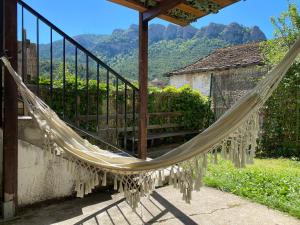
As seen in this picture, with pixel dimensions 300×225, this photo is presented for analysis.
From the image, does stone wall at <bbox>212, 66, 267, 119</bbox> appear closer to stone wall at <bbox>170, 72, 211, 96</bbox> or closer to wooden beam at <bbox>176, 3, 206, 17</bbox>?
stone wall at <bbox>170, 72, 211, 96</bbox>

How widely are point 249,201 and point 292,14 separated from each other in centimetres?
540

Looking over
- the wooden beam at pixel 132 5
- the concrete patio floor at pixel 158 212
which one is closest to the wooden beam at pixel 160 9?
the wooden beam at pixel 132 5

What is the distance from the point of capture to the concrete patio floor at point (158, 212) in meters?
2.46

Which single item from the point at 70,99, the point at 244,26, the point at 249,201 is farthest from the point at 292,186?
the point at 244,26

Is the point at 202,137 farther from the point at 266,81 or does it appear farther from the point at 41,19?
the point at 41,19

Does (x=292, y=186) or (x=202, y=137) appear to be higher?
(x=202, y=137)

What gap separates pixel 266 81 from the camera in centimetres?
143

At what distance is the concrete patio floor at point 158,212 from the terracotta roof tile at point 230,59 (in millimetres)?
7577

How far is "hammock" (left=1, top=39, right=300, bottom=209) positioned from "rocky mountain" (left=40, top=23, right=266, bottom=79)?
21355 millimetres

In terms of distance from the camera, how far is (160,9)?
3.02 m

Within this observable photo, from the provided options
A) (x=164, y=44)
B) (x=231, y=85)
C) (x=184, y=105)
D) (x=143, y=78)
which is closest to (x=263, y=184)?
(x=143, y=78)

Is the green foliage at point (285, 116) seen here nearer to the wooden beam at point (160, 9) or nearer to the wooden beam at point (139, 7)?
the wooden beam at point (139, 7)

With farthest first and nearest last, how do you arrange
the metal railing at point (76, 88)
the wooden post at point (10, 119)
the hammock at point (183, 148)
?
the metal railing at point (76, 88) < the wooden post at point (10, 119) < the hammock at point (183, 148)

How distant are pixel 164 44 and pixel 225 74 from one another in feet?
106
